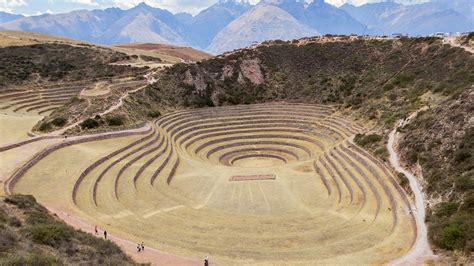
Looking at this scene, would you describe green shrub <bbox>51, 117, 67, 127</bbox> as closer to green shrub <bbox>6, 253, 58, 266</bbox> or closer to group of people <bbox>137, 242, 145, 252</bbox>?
group of people <bbox>137, 242, 145, 252</bbox>

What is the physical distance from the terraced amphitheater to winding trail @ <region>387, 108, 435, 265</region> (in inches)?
21.6

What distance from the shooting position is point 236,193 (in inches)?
1358

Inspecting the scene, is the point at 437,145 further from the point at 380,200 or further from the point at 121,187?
the point at 121,187

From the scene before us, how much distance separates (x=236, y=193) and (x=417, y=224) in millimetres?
15556

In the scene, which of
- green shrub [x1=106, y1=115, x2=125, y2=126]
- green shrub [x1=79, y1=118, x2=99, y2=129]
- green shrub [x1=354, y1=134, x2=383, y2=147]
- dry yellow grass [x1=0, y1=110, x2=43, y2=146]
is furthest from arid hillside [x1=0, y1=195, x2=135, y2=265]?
green shrub [x1=354, y1=134, x2=383, y2=147]

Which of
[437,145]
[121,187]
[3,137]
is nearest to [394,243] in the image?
[437,145]

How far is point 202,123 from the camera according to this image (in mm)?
55062

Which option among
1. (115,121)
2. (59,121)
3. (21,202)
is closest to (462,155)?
(21,202)

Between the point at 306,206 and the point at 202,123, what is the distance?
1051 inches

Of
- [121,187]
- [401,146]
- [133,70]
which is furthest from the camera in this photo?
[133,70]

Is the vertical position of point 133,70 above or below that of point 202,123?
above

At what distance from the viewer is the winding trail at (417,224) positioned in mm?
20562

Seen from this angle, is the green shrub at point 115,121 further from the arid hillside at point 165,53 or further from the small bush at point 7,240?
the arid hillside at point 165,53

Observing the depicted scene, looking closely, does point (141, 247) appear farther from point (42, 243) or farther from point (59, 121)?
point (59, 121)
